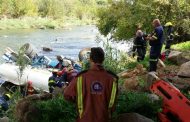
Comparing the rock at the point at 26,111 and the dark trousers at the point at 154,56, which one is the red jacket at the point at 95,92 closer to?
the rock at the point at 26,111

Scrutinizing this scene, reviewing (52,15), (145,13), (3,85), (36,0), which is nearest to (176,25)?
(145,13)

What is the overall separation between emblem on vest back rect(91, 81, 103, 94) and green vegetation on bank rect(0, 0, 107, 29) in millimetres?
54839

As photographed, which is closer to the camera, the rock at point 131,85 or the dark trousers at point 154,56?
the rock at point 131,85

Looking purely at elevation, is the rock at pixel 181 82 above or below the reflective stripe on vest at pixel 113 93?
below

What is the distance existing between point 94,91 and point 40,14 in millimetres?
87569

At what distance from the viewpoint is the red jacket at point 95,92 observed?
14.7ft

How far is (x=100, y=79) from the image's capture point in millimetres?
4473

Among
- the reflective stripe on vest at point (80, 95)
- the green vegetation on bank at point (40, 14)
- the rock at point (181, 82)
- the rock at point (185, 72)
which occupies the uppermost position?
the reflective stripe on vest at point (80, 95)

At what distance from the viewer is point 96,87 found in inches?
176

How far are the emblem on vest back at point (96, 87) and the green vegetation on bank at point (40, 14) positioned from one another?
5484cm

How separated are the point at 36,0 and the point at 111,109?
320 ft

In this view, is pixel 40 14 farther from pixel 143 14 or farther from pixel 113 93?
pixel 113 93

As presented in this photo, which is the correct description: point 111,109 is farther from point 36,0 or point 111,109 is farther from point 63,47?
point 36,0

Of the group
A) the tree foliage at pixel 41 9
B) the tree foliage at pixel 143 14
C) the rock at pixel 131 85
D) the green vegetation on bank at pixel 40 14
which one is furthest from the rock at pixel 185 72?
the tree foliage at pixel 41 9
